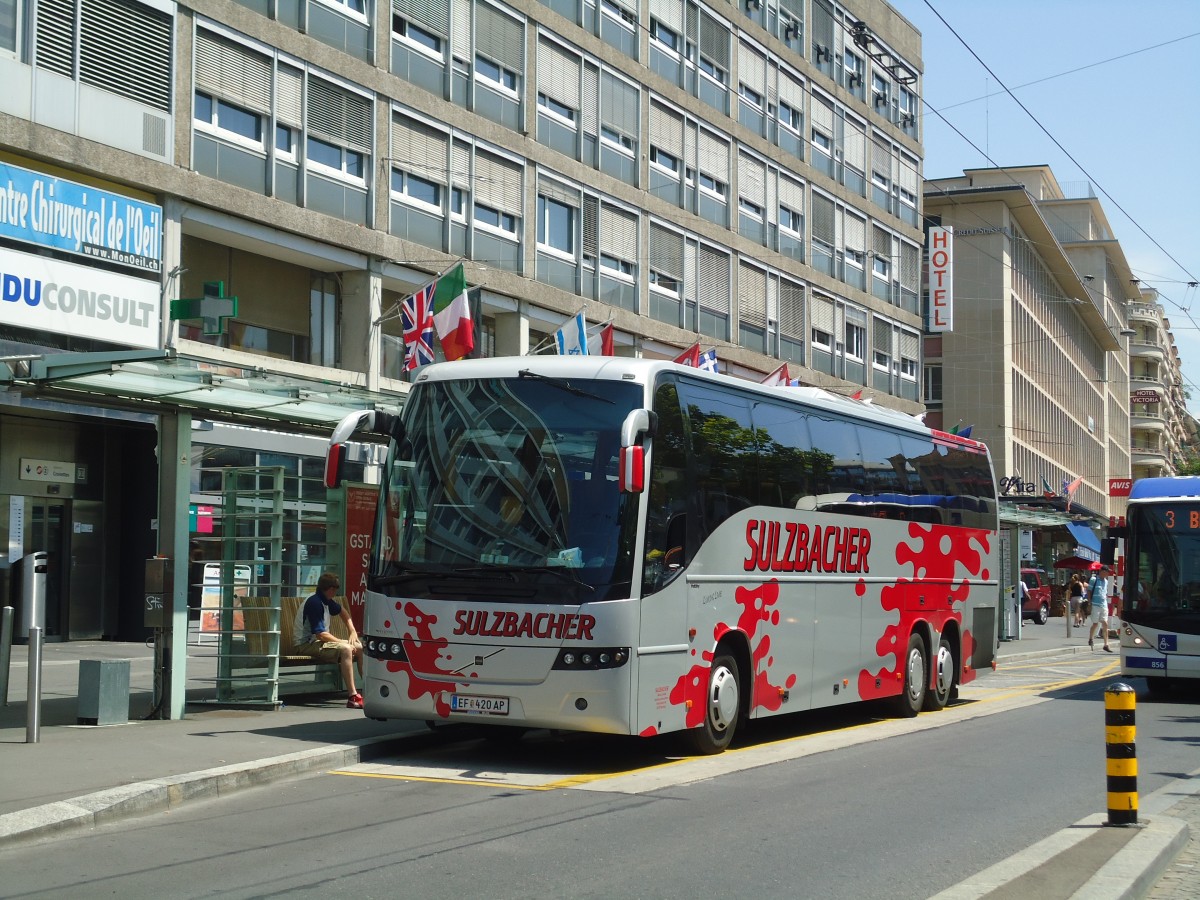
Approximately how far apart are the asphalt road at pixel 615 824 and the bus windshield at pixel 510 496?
1.57 m

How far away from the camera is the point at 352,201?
1097 inches

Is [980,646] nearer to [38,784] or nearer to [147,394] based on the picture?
[147,394]

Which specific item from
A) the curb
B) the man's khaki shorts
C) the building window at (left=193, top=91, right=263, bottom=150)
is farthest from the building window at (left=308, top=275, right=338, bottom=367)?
the curb

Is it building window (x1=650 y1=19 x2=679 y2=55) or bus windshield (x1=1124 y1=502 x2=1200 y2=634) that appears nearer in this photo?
bus windshield (x1=1124 y1=502 x2=1200 y2=634)

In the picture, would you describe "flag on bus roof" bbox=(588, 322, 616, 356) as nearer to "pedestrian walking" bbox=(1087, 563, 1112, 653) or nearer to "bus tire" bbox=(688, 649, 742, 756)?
"bus tire" bbox=(688, 649, 742, 756)

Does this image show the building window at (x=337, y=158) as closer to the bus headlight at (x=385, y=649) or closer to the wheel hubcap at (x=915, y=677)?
the wheel hubcap at (x=915, y=677)

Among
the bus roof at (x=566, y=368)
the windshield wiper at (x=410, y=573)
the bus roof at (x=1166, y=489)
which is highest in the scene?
the bus roof at (x=566, y=368)

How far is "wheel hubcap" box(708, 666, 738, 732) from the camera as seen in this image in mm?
13086

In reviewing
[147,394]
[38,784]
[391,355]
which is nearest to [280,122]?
[391,355]

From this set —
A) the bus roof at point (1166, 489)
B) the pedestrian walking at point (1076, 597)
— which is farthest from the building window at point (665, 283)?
the bus roof at point (1166, 489)

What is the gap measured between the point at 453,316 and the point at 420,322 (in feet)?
5.61

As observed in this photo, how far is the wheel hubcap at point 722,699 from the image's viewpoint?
42.9 feet

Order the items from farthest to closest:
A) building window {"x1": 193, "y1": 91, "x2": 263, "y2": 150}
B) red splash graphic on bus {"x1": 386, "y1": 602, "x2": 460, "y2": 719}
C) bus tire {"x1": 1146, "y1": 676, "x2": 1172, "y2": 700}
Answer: building window {"x1": 193, "y1": 91, "x2": 263, "y2": 150} < bus tire {"x1": 1146, "y1": 676, "x2": 1172, "y2": 700} < red splash graphic on bus {"x1": 386, "y1": 602, "x2": 460, "y2": 719}

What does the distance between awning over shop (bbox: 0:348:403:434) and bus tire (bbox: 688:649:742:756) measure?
181 inches
